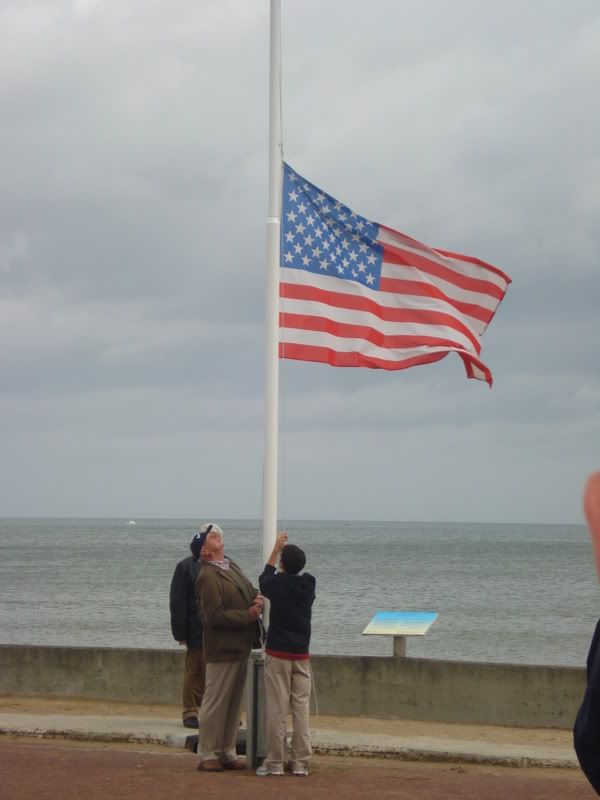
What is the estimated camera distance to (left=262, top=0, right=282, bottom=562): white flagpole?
28.6 feet

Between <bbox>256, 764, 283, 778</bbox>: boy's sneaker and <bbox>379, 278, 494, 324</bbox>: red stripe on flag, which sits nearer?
<bbox>256, 764, 283, 778</bbox>: boy's sneaker

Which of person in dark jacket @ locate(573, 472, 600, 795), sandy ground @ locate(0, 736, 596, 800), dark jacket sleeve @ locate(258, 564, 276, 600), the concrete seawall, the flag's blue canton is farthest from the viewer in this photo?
the concrete seawall

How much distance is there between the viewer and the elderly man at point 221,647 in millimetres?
8375

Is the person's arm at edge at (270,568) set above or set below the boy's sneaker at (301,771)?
above

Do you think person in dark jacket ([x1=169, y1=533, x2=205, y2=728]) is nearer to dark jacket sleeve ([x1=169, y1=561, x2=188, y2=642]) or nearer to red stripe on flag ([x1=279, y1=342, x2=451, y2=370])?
dark jacket sleeve ([x1=169, y1=561, x2=188, y2=642])

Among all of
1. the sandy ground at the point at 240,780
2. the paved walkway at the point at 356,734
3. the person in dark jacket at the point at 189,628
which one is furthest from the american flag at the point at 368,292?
the sandy ground at the point at 240,780

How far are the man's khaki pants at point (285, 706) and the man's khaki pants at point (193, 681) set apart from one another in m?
1.79

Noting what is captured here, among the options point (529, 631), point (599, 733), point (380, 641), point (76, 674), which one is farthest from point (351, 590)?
point (599, 733)

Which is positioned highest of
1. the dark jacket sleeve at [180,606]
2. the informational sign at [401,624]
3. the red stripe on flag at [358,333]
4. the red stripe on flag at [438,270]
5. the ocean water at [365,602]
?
the red stripe on flag at [438,270]

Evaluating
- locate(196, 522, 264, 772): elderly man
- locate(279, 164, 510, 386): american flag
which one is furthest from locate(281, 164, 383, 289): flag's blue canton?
locate(196, 522, 264, 772): elderly man

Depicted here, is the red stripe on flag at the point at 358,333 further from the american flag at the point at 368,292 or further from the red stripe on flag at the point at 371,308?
the red stripe on flag at the point at 371,308

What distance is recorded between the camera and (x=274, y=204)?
30.5 feet

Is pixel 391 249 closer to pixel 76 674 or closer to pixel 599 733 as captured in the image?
pixel 76 674

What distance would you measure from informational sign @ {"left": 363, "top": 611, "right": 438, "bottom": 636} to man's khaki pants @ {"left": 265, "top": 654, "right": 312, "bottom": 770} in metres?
2.43
